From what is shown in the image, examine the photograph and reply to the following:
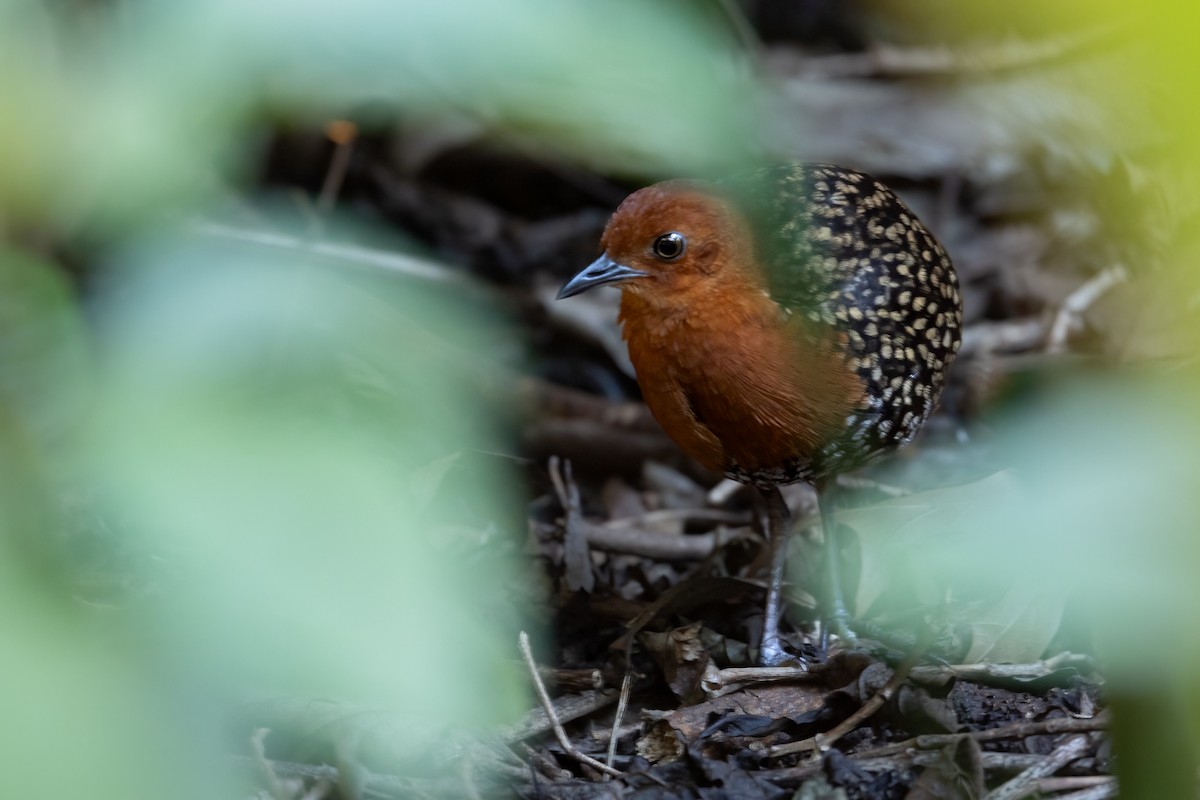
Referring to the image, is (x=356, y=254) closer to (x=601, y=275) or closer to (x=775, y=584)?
(x=601, y=275)

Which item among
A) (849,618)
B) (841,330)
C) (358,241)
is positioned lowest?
(849,618)

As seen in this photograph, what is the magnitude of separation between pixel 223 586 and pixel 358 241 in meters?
3.54

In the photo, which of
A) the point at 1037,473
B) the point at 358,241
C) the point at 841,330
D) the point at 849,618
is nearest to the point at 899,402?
the point at 841,330

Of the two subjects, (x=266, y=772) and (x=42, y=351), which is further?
(x=266, y=772)

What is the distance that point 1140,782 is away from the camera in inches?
42.0

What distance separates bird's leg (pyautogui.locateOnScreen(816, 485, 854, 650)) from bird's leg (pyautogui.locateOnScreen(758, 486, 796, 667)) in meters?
0.13

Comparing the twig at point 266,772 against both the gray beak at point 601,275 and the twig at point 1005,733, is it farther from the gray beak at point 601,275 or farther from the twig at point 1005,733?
the gray beak at point 601,275

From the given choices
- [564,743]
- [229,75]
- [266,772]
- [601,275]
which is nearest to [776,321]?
[601,275]

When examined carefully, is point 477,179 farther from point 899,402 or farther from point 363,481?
point 363,481

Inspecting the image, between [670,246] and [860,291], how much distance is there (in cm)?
52

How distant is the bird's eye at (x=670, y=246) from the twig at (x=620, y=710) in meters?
1.13

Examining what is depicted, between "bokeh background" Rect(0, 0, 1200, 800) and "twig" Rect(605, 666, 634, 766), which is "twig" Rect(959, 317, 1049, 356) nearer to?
"bokeh background" Rect(0, 0, 1200, 800)

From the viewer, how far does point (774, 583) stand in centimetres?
344

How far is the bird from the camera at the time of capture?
3049 mm
